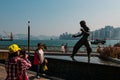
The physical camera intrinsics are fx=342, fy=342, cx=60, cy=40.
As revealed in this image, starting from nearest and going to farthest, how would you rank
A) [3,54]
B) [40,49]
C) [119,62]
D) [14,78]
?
[14,78], [40,49], [119,62], [3,54]

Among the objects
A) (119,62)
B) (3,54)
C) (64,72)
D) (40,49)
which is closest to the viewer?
(40,49)

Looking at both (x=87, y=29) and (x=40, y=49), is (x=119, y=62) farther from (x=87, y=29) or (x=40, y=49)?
(x=40, y=49)

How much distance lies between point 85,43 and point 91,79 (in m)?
3.27

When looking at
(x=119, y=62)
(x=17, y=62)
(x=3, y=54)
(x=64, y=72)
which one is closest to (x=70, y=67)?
(x=64, y=72)

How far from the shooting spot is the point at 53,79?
47.5 ft

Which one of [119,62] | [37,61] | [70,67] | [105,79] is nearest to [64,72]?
[70,67]

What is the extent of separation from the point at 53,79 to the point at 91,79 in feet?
5.65

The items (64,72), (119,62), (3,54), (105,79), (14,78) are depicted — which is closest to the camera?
(14,78)

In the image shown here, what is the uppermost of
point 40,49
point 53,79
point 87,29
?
point 87,29

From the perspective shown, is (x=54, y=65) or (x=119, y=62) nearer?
(x=54, y=65)

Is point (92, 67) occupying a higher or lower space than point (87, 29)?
lower

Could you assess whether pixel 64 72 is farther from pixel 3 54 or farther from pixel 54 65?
pixel 3 54

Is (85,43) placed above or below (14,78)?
above

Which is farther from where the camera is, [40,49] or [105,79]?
[40,49]
